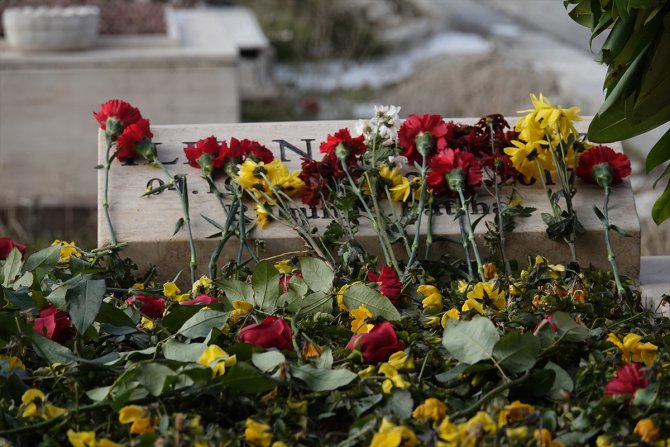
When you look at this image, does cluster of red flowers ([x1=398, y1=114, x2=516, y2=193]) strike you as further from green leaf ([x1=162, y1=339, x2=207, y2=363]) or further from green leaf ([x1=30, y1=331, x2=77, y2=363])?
green leaf ([x1=30, y1=331, x2=77, y2=363])

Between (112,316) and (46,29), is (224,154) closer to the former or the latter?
(112,316)

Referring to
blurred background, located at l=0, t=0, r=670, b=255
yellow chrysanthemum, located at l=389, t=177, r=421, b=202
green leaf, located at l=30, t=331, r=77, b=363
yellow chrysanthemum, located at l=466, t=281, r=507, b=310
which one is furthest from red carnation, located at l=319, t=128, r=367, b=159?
blurred background, located at l=0, t=0, r=670, b=255

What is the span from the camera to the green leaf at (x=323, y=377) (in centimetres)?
148

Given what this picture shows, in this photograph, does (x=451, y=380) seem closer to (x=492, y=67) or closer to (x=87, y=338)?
(x=87, y=338)

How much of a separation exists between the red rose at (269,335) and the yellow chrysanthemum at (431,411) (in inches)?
11.2

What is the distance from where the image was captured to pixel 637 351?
1595 millimetres

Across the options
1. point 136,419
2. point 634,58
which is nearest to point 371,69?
point 634,58

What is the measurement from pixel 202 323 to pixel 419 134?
841 mm

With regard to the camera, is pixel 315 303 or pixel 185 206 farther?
pixel 185 206

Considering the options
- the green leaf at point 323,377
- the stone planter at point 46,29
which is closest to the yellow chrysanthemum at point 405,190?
the green leaf at point 323,377

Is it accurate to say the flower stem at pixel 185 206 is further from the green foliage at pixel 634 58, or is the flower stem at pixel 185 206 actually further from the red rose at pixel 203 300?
the green foliage at pixel 634 58

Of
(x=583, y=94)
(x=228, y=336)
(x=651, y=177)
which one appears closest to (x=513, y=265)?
(x=228, y=336)

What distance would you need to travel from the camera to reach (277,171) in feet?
7.38

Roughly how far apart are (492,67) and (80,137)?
293 centimetres
